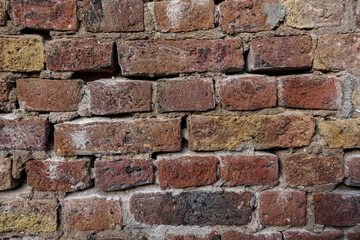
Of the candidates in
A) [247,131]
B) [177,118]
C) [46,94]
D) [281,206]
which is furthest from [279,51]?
[46,94]

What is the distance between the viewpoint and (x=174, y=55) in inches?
25.5

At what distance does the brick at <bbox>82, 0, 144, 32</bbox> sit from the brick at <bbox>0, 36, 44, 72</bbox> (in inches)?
6.1

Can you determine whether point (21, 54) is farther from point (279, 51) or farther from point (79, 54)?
point (279, 51)

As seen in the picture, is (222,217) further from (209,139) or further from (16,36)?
(16,36)

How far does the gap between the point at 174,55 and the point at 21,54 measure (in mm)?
429

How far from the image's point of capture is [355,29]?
65 cm

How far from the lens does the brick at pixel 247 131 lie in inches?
26.0

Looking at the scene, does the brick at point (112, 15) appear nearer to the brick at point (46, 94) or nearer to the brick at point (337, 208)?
the brick at point (46, 94)

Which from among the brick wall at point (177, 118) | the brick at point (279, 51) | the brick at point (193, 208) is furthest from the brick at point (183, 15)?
the brick at point (193, 208)

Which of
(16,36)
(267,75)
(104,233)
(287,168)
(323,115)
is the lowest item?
(104,233)

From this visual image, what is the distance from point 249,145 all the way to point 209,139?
120 mm

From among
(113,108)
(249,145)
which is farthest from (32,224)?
(249,145)

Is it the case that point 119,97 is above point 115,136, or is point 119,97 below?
above

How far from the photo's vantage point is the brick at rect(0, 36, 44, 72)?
64 cm
